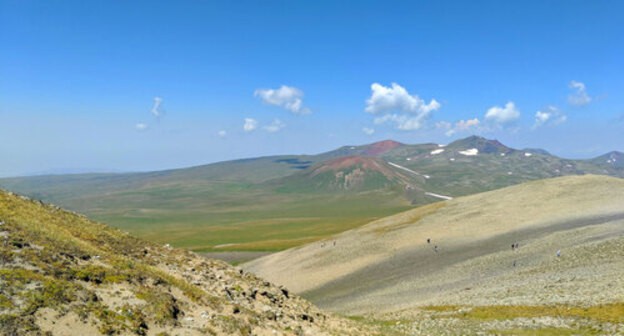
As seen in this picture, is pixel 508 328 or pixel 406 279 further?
pixel 406 279

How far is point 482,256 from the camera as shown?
68.6 meters

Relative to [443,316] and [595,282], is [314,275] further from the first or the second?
[595,282]

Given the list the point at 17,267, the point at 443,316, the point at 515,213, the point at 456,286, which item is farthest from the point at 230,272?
the point at 515,213

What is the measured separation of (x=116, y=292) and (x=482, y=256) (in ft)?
204

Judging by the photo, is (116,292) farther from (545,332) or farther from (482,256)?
(482,256)

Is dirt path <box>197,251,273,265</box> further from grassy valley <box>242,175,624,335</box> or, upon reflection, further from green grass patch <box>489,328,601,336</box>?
green grass patch <box>489,328,601,336</box>

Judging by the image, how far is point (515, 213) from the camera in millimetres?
96125

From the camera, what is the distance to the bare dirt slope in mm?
45188

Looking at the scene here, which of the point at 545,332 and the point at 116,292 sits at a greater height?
the point at 116,292

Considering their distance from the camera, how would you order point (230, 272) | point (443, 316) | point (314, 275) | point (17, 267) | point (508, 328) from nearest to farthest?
point (17, 267) → point (508, 328) → point (230, 272) → point (443, 316) → point (314, 275)

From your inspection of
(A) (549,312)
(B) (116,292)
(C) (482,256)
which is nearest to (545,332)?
(A) (549,312)

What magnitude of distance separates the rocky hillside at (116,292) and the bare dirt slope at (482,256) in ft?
76.6

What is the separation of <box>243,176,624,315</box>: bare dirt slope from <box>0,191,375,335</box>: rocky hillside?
2336cm

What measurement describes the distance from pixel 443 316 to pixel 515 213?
67.8 meters
